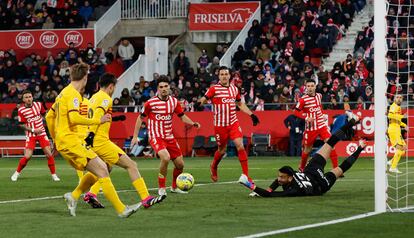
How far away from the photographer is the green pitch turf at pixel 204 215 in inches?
493

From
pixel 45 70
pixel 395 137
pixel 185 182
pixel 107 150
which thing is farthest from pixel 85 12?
pixel 107 150

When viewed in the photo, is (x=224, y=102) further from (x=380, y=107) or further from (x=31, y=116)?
(x=380, y=107)

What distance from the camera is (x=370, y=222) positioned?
13.2 m

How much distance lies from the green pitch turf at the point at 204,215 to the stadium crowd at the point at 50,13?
24.5 m

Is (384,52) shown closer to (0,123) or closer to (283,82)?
(283,82)

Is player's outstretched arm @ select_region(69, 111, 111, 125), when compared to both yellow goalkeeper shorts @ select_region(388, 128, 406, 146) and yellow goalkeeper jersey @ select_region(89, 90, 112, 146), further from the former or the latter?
yellow goalkeeper shorts @ select_region(388, 128, 406, 146)

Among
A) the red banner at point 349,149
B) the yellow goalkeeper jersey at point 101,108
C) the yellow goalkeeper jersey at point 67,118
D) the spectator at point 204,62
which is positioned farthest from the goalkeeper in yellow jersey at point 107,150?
the spectator at point 204,62

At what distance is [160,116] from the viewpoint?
1933 cm

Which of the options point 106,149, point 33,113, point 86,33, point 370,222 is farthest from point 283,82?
point 370,222

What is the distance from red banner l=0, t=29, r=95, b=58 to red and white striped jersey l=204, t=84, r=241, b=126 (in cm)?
2365

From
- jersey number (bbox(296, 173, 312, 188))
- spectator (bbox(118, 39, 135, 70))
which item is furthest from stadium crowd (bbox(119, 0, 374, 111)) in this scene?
jersey number (bbox(296, 173, 312, 188))

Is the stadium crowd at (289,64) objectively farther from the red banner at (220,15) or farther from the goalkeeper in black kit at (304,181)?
the goalkeeper in black kit at (304,181)

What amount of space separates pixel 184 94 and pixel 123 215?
82.4ft

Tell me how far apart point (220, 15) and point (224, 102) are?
22.4 metres
